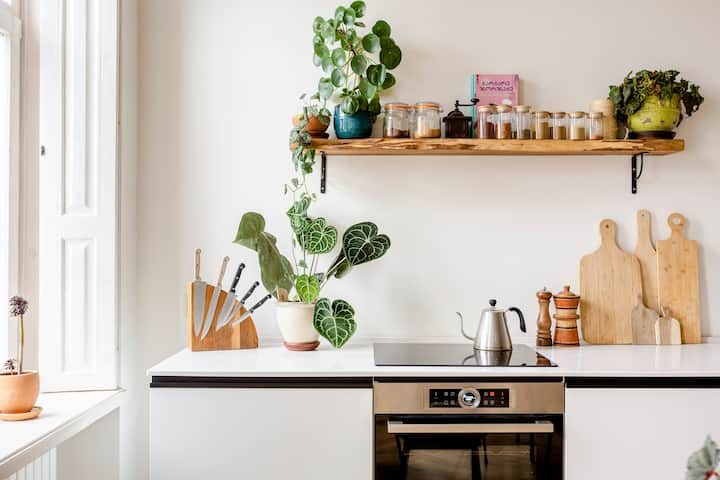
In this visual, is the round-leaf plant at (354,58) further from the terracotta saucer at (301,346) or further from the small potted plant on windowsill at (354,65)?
the terracotta saucer at (301,346)

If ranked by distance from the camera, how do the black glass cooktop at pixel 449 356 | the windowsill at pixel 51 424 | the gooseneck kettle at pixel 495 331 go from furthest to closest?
the gooseneck kettle at pixel 495 331
the black glass cooktop at pixel 449 356
the windowsill at pixel 51 424

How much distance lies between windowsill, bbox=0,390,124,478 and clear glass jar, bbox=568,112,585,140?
6.34 ft

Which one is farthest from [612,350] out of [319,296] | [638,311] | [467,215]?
[319,296]

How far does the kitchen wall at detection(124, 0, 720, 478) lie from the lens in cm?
270

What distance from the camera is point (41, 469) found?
6.81 ft

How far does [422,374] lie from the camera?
2.10 m

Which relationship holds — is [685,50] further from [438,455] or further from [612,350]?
[438,455]

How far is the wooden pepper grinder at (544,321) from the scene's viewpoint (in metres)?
2.58

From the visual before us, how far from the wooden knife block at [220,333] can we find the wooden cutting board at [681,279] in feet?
5.27

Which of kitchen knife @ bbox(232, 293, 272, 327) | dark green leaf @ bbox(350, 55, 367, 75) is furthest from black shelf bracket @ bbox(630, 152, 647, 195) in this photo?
kitchen knife @ bbox(232, 293, 272, 327)

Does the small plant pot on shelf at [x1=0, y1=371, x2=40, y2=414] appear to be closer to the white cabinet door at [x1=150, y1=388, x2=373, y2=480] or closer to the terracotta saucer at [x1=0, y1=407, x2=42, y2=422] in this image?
the terracotta saucer at [x1=0, y1=407, x2=42, y2=422]

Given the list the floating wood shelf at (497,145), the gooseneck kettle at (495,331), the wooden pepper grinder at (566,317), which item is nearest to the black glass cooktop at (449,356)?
the gooseneck kettle at (495,331)

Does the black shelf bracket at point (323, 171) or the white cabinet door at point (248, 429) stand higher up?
the black shelf bracket at point (323, 171)

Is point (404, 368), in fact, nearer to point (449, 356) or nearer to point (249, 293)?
point (449, 356)
